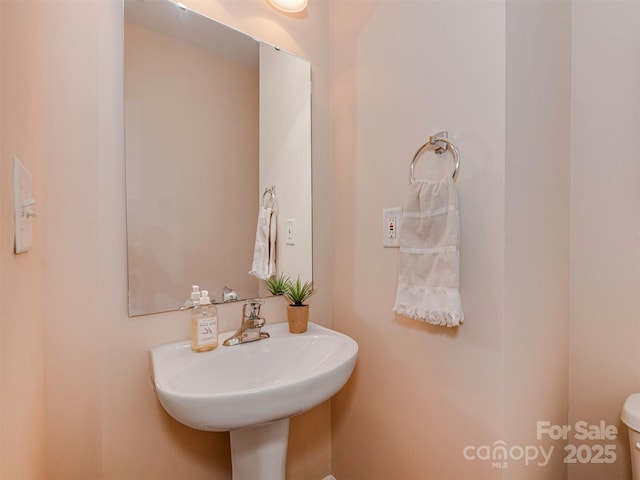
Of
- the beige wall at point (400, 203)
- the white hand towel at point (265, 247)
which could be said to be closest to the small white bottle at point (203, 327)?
the white hand towel at point (265, 247)

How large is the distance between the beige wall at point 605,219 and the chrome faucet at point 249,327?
1.23 m

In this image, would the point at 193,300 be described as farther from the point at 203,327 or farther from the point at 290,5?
the point at 290,5

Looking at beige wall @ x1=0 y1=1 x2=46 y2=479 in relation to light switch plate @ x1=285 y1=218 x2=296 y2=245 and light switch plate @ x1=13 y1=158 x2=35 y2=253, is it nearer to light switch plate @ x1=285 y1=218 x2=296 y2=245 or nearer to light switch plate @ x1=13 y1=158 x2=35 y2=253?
light switch plate @ x1=13 y1=158 x2=35 y2=253

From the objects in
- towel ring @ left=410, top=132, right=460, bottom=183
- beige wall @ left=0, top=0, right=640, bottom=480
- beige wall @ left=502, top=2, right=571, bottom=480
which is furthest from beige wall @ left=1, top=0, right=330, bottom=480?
beige wall @ left=502, top=2, right=571, bottom=480

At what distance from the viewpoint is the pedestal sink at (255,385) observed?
72 cm

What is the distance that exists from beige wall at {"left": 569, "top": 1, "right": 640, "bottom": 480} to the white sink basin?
3.18 ft

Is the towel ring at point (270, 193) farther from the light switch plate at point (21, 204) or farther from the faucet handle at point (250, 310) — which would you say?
the light switch plate at point (21, 204)

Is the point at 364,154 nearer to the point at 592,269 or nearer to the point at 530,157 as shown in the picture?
the point at 530,157

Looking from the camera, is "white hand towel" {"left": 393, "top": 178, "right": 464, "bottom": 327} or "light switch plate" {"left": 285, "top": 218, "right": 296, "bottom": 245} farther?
"light switch plate" {"left": 285, "top": 218, "right": 296, "bottom": 245}

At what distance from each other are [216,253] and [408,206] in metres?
0.67

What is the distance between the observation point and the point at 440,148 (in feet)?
3.36

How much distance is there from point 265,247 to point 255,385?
0.49 m

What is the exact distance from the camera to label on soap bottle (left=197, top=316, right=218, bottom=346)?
0.96 meters

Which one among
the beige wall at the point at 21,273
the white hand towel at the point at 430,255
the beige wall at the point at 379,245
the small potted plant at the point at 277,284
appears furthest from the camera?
the small potted plant at the point at 277,284
